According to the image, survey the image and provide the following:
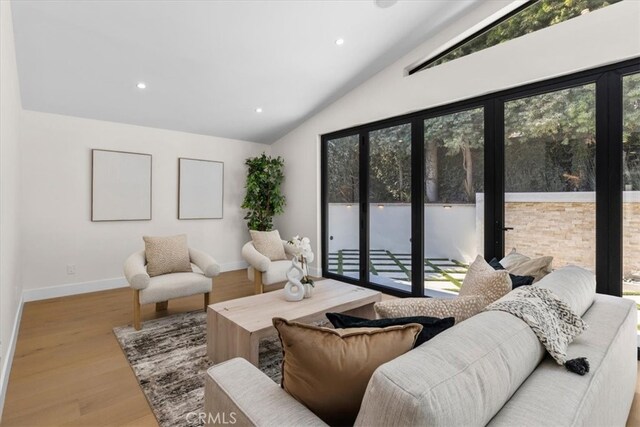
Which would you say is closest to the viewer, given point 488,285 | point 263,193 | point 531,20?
point 488,285

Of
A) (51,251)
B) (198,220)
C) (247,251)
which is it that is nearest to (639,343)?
(247,251)

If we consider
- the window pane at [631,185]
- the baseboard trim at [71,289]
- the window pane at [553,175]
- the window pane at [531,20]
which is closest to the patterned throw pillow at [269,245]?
the baseboard trim at [71,289]

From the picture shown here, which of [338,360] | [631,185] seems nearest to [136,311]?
[338,360]

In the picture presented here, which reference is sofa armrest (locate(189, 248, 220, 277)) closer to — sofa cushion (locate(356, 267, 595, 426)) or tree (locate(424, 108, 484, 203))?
tree (locate(424, 108, 484, 203))

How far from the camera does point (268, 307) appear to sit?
241cm

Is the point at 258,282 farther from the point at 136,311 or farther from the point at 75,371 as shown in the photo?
the point at 75,371

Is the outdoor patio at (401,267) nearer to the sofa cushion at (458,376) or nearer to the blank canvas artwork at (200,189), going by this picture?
the blank canvas artwork at (200,189)

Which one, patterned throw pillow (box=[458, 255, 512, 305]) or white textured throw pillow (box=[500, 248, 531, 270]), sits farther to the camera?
white textured throw pillow (box=[500, 248, 531, 270])

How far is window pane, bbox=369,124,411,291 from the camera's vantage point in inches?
154

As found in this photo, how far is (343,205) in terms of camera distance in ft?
15.5

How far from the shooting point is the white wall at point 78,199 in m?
3.73

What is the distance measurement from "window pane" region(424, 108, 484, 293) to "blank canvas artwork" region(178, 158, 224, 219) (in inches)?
134

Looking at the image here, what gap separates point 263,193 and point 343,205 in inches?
58.9

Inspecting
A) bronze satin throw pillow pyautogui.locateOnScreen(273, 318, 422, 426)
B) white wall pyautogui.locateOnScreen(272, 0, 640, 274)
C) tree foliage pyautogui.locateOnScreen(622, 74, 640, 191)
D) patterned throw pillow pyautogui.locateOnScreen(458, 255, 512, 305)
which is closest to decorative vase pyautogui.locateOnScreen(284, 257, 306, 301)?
patterned throw pillow pyautogui.locateOnScreen(458, 255, 512, 305)
